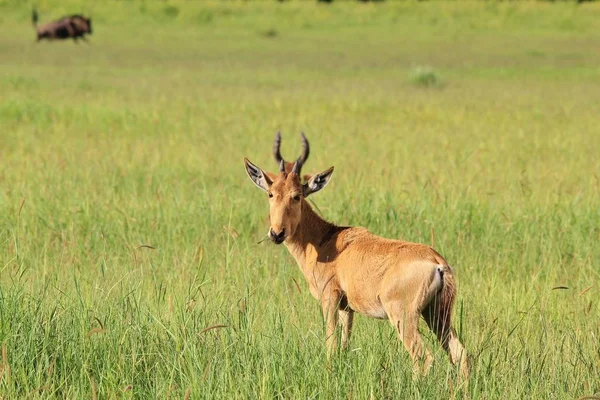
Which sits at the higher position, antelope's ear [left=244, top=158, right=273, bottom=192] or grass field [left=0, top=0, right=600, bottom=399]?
antelope's ear [left=244, top=158, right=273, bottom=192]

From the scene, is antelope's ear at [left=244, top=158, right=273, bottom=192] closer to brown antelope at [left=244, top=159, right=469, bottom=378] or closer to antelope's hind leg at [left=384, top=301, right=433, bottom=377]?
brown antelope at [left=244, top=159, right=469, bottom=378]

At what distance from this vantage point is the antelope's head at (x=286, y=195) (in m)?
5.71

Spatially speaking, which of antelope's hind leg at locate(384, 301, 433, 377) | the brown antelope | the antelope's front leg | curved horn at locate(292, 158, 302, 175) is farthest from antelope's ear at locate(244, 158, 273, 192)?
antelope's hind leg at locate(384, 301, 433, 377)

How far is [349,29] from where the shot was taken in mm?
41719

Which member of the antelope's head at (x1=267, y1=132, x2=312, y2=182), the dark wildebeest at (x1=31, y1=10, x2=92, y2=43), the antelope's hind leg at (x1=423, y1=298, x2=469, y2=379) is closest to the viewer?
the antelope's hind leg at (x1=423, y1=298, x2=469, y2=379)

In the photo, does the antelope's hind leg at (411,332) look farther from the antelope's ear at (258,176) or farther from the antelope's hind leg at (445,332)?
the antelope's ear at (258,176)

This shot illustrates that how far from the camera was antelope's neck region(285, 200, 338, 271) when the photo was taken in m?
6.07

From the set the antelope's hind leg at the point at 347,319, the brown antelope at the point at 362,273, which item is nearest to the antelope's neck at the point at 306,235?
the brown antelope at the point at 362,273

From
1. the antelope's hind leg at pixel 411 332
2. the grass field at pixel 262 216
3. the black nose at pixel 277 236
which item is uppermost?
the black nose at pixel 277 236

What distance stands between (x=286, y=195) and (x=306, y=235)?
41 centimetres

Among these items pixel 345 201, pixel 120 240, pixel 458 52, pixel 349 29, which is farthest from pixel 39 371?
pixel 349 29

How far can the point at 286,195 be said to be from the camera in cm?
581

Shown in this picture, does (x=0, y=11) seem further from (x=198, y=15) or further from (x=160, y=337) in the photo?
(x=160, y=337)

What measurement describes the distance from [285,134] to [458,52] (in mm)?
21461
